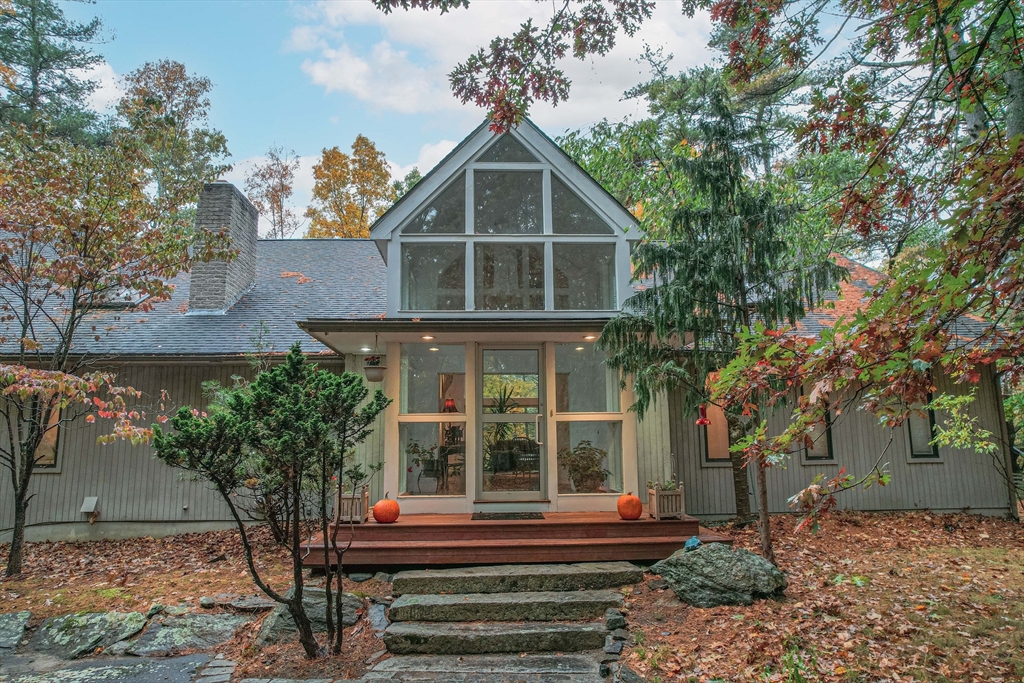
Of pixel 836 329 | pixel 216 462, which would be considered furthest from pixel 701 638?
pixel 216 462

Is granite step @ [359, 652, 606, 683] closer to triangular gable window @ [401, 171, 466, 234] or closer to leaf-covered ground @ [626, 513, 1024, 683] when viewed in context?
leaf-covered ground @ [626, 513, 1024, 683]

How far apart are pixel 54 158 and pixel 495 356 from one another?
5948mm

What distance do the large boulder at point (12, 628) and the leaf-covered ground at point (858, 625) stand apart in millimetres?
5562

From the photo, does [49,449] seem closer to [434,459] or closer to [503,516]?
[434,459]

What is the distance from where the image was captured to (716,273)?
21.2ft

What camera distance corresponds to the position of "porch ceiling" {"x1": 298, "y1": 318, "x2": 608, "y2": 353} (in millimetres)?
7395

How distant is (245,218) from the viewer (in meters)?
11.6

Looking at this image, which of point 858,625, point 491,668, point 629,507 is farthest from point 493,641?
point 858,625

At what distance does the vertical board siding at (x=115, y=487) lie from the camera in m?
9.23

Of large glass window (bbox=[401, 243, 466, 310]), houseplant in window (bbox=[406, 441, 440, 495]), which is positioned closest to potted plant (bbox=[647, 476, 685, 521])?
houseplant in window (bbox=[406, 441, 440, 495])

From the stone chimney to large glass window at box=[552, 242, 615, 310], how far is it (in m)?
5.96

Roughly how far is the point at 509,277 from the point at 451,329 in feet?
4.64

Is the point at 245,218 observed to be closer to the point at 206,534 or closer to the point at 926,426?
the point at 206,534

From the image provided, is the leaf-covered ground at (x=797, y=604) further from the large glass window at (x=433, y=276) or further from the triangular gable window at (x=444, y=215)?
the triangular gable window at (x=444, y=215)
